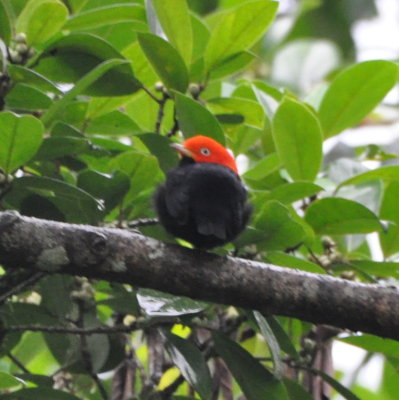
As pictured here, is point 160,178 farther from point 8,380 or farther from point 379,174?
point 8,380

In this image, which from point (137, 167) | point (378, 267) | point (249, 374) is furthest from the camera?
point (378, 267)

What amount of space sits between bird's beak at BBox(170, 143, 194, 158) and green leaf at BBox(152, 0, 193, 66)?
14.4 inches

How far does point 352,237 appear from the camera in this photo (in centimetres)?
369

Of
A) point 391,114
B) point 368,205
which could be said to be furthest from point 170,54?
point 391,114

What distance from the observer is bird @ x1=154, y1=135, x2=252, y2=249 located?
310cm

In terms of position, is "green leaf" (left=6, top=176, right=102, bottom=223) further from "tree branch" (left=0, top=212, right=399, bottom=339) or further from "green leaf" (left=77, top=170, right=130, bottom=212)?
"tree branch" (left=0, top=212, right=399, bottom=339)

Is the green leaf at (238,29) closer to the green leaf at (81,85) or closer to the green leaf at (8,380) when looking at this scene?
the green leaf at (81,85)

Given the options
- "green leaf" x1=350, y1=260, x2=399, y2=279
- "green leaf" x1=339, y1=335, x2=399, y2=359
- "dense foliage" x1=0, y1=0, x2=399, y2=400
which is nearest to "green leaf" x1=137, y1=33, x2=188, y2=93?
"dense foliage" x1=0, y1=0, x2=399, y2=400

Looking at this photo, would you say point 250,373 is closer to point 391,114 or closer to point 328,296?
point 328,296

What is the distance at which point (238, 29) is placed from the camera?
3529 mm

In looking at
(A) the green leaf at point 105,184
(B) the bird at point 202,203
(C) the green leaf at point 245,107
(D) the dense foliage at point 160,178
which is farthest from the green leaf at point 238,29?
(A) the green leaf at point 105,184

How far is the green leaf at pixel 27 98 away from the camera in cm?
324

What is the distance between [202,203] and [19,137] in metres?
0.65

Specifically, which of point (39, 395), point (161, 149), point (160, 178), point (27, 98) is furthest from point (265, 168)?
point (39, 395)
